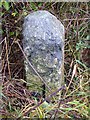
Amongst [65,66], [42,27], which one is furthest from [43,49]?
[65,66]

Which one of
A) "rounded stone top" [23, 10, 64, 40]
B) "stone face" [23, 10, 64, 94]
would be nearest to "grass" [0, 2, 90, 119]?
"stone face" [23, 10, 64, 94]

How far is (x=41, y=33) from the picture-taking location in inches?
78.7

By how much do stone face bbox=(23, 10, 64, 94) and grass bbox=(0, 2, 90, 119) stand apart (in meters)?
0.11

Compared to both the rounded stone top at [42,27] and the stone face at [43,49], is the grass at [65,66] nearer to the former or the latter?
the stone face at [43,49]

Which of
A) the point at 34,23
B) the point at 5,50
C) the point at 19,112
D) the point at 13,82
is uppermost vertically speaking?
the point at 34,23

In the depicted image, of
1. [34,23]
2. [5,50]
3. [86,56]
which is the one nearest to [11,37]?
[5,50]

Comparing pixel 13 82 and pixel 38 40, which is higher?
pixel 38 40

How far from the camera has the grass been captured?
191 cm

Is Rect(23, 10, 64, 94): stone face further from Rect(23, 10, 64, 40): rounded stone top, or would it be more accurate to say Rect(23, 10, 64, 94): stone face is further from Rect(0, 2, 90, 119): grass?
Rect(0, 2, 90, 119): grass

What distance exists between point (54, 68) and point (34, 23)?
30cm

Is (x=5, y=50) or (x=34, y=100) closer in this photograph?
(x=34, y=100)

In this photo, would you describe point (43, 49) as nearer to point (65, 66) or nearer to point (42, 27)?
point (42, 27)

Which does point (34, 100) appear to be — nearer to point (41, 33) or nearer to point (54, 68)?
point (54, 68)

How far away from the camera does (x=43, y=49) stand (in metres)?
1.99
